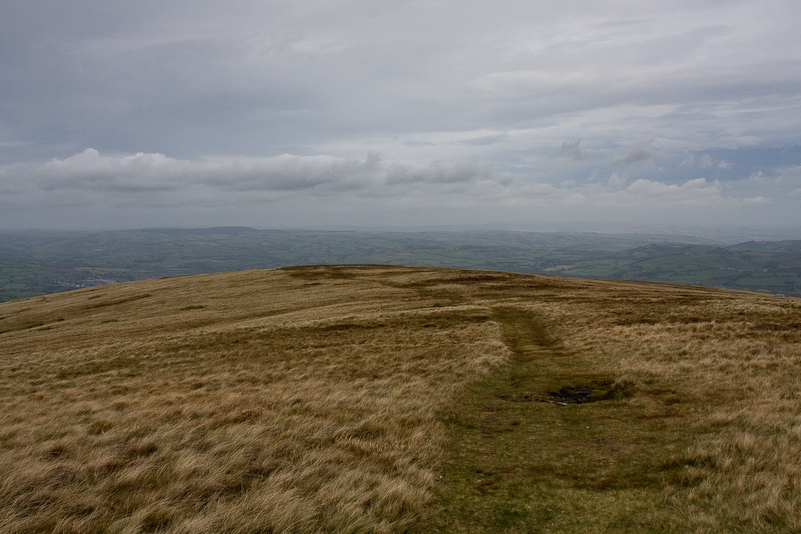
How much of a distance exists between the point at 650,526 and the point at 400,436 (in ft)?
19.1

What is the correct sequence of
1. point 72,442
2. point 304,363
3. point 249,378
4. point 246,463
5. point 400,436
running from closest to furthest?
point 246,463, point 72,442, point 400,436, point 249,378, point 304,363

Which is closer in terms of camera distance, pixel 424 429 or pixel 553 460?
pixel 553 460

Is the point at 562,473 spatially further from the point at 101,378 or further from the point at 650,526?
the point at 101,378

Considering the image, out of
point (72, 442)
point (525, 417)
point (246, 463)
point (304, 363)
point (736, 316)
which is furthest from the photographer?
point (736, 316)

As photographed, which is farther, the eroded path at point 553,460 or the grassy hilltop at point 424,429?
the eroded path at point 553,460

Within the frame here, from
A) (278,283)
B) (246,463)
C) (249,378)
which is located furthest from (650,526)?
(278,283)

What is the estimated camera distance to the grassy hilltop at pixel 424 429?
6723 millimetres

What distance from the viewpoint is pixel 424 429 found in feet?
37.1

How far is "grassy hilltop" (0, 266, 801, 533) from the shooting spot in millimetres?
6723

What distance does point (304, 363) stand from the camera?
22.8m

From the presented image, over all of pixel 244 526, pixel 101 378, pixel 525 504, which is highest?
pixel 244 526

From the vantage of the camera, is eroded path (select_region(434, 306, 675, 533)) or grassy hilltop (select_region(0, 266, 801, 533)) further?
eroded path (select_region(434, 306, 675, 533))

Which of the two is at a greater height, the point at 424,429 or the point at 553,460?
the point at 553,460

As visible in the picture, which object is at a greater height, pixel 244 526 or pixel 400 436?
pixel 244 526
